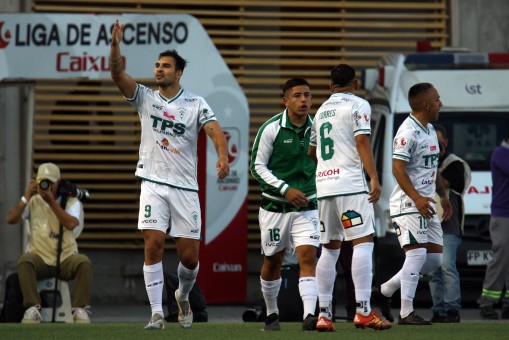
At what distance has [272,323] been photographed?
12.1 meters

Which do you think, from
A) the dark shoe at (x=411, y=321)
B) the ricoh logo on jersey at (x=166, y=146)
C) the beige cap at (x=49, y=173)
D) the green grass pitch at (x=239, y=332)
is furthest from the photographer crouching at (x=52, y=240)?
the dark shoe at (x=411, y=321)

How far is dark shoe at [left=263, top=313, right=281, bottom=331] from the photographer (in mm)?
12077

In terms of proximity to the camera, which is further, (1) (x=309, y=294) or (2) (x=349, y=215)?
(1) (x=309, y=294)

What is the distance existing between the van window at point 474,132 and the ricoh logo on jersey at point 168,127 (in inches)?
215

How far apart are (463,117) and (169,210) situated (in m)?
6.07

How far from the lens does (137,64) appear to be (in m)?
16.8

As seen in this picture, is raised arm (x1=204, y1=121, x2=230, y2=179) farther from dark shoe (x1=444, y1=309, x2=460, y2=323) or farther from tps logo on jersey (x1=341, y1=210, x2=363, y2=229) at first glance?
dark shoe (x1=444, y1=309, x2=460, y2=323)

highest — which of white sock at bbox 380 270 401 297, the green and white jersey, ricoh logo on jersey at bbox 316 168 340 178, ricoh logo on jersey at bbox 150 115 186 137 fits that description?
ricoh logo on jersey at bbox 150 115 186 137

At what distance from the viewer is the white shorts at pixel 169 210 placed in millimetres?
11977

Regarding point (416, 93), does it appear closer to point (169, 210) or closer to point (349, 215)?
point (349, 215)

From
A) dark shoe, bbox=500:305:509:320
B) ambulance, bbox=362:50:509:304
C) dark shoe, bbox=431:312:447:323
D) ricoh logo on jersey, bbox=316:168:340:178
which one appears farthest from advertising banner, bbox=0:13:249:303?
ricoh logo on jersey, bbox=316:168:340:178

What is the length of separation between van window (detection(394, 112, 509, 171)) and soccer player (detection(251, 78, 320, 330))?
16.9ft

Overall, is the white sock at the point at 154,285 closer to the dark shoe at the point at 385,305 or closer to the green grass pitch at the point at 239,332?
the green grass pitch at the point at 239,332

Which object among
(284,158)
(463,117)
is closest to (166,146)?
(284,158)
